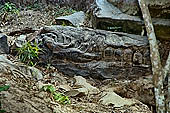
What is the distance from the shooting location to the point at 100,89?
3.74 meters

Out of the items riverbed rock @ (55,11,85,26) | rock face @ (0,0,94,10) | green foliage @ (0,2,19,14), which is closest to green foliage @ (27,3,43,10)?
rock face @ (0,0,94,10)

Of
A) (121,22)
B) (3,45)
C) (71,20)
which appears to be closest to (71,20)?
(71,20)

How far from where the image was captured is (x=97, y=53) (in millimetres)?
3955

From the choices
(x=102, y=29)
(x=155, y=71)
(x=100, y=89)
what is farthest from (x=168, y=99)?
(x=102, y=29)

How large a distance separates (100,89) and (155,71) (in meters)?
Result: 0.94

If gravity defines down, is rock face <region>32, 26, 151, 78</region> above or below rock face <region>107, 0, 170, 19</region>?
below

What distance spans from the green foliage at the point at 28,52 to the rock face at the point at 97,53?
0.12 m

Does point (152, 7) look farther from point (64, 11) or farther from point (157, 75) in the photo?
point (64, 11)

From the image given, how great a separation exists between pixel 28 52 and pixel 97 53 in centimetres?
111

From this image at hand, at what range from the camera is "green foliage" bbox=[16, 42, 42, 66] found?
13.1 feet

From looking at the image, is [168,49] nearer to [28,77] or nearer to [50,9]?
[28,77]

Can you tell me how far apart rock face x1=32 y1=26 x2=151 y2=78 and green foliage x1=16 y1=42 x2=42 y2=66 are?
12 cm

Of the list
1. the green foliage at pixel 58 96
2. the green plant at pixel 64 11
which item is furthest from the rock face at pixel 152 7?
the green plant at pixel 64 11

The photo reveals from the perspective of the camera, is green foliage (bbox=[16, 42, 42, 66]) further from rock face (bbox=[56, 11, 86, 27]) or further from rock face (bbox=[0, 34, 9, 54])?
rock face (bbox=[56, 11, 86, 27])
